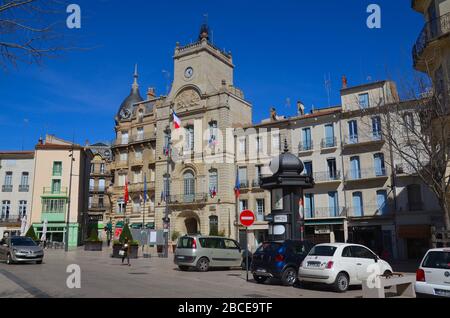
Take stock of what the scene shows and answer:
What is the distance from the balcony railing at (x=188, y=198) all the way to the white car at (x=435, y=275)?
110 ft

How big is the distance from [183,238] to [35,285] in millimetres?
9543

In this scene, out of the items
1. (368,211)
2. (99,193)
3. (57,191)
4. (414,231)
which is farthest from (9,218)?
(414,231)

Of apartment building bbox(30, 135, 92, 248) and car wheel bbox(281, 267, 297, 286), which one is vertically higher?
apartment building bbox(30, 135, 92, 248)

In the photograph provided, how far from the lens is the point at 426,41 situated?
18453 mm

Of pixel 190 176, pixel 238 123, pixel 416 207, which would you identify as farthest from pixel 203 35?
pixel 416 207

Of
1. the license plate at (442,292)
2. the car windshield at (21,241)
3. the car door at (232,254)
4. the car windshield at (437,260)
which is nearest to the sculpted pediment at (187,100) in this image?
the car door at (232,254)

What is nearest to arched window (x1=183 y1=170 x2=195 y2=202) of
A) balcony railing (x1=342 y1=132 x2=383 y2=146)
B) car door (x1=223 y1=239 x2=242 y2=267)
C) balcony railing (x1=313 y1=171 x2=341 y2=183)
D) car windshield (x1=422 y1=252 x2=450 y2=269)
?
balcony railing (x1=313 y1=171 x2=341 y2=183)

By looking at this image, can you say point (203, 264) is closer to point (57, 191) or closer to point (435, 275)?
point (435, 275)

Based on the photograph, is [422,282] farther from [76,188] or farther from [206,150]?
[76,188]

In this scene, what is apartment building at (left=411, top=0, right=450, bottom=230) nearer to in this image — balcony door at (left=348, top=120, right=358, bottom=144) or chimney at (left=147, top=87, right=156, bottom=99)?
balcony door at (left=348, top=120, right=358, bottom=144)

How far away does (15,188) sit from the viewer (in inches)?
1941

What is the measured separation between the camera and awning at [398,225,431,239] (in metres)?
31.5

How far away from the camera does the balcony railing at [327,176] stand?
3653 centimetres

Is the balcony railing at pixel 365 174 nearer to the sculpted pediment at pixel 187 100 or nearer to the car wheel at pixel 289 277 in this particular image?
the sculpted pediment at pixel 187 100
